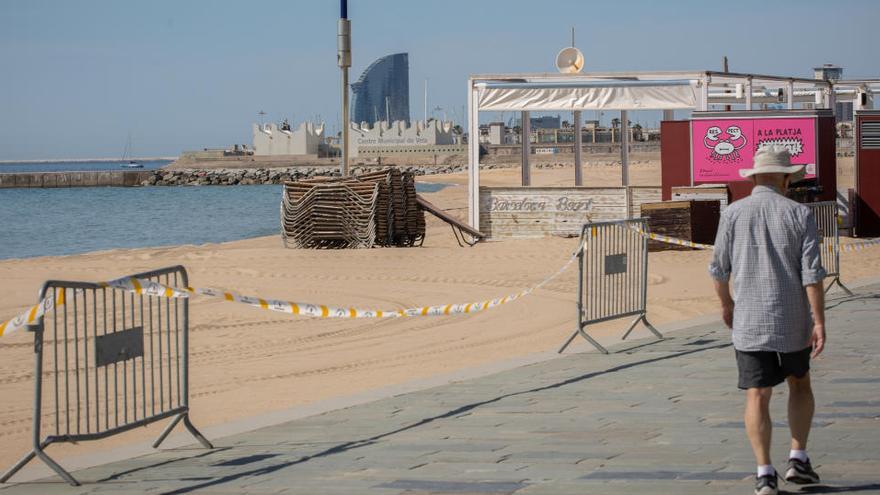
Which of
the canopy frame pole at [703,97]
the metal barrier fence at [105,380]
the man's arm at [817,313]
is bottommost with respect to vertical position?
the metal barrier fence at [105,380]

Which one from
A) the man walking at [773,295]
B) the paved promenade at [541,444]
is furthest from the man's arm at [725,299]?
the paved promenade at [541,444]

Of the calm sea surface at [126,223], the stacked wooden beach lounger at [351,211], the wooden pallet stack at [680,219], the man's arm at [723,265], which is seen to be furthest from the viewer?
the calm sea surface at [126,223]

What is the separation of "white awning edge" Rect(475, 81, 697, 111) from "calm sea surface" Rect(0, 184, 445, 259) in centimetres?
1620

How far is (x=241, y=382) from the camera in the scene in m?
11.0

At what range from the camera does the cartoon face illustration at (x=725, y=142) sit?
75.9 feet

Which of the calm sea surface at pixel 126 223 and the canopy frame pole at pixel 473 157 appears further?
the calm sea surface at pixel 126 223

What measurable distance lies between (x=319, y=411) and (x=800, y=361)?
3.91 m

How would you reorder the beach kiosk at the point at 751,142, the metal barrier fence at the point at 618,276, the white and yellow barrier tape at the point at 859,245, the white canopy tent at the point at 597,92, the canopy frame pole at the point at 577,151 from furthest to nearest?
the canopy frame pole at the point at 577,151
the white canopy tent at the point at 597,92
the beach kiosk at the point at 751,142
the white and yellow barrier tape at the point at 859,245
the metal barrier fence at the point at 618,276

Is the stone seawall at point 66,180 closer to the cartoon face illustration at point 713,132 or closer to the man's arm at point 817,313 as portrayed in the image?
the cartoon face illustration at point 713,132

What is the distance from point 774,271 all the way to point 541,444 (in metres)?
2.02

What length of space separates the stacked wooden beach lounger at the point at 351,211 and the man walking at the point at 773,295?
60.5ft

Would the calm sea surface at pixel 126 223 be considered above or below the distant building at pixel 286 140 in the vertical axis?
below

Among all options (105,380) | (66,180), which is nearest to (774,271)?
(105,380)

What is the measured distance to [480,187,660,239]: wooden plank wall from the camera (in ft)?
79.7
